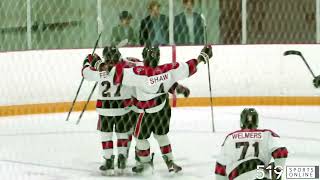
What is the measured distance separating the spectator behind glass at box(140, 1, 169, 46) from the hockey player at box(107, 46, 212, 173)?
2.85 m

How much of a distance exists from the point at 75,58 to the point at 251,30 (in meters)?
2.05

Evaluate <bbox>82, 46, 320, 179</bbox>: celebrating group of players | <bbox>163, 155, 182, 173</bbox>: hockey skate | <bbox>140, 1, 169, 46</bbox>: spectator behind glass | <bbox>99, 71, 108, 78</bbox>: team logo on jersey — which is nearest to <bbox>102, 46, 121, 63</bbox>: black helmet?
<bbox>82, 46, 320, 179</bbox>: celebrating group of players

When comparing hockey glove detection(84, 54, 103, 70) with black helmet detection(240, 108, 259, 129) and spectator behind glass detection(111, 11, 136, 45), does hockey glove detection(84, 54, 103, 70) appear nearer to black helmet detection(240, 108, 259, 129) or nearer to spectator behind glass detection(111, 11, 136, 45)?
black helmet detection(240, 108, 259, 129)

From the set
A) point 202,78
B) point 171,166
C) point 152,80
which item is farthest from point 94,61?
point 202,78

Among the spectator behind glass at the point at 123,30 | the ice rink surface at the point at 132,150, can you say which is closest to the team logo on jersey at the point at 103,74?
the ice rink surface at the point at 132,150

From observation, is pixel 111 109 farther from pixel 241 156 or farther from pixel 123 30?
pixel 123 30

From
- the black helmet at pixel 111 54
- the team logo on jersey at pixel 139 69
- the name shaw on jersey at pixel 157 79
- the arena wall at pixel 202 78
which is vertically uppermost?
the black helmet at pixel 111 54

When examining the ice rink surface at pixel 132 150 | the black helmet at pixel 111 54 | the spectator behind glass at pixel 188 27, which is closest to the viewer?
the black helmet at pixel 111 54

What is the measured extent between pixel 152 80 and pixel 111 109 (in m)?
0.43

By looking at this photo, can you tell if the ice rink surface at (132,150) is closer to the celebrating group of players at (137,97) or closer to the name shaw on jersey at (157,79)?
the celebrating group of players at (137,97)

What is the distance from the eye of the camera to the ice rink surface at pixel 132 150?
6090 millimetres

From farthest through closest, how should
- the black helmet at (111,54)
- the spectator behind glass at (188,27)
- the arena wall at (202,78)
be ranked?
the spectator behind glass at (188,27) < the arena wall at (202,78) < the black helmet at (111,54)

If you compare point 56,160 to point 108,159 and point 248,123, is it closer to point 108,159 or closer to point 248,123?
point 108,159

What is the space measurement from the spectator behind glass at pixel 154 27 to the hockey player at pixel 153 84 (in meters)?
2.85
